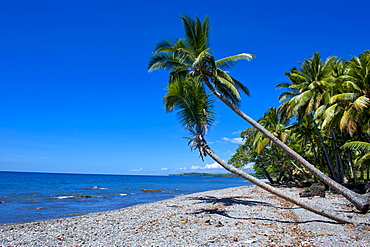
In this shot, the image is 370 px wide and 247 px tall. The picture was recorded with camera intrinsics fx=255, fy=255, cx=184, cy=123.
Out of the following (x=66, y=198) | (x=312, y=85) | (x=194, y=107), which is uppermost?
(x=312, y=85)

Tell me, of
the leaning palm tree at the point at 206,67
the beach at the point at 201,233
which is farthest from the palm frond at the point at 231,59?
the beach at the point at 201,233

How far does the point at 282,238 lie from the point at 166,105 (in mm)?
6400

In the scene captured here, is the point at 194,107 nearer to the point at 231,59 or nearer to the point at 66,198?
the point at 231,59

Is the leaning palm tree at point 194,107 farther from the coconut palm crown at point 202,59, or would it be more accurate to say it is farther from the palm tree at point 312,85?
the palm tree at point 312,85

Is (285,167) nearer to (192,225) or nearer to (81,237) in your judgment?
(192,225)

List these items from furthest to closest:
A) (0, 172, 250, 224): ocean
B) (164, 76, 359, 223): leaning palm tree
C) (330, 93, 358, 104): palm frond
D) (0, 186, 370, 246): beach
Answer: (0, 172, 250, 224): ocean, (330, 93, 358, 104): palm frond, (164, 76, 359, 223): leaning palm tree, (0, 186, 370, 246): beach

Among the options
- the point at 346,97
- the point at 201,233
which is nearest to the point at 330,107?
the point at 346,97

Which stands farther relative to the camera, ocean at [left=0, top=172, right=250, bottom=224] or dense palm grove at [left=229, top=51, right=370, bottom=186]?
ocean at [left=0, top=172, right=250, bottom=224]

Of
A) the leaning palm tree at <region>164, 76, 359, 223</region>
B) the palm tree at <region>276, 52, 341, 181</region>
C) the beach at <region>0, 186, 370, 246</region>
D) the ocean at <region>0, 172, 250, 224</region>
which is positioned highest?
the palm tree at <region>276, 52, 341, 181</region>

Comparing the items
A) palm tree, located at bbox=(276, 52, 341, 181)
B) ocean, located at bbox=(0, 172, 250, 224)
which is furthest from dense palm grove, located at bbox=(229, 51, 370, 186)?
ocean, located at bbox=(0, 172, 250, 224)

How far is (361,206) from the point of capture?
959 cm

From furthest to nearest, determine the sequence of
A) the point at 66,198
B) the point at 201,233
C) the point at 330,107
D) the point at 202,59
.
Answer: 1. the point at 66,198
2. the point at 330,107
3. the point at 202,59
4. the point at 201,233

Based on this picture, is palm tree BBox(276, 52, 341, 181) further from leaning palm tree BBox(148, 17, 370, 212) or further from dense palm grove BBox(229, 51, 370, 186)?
leaning palm tree BBox(148, 17, 370, 212)

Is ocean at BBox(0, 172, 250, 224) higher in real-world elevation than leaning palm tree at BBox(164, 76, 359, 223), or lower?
lower
